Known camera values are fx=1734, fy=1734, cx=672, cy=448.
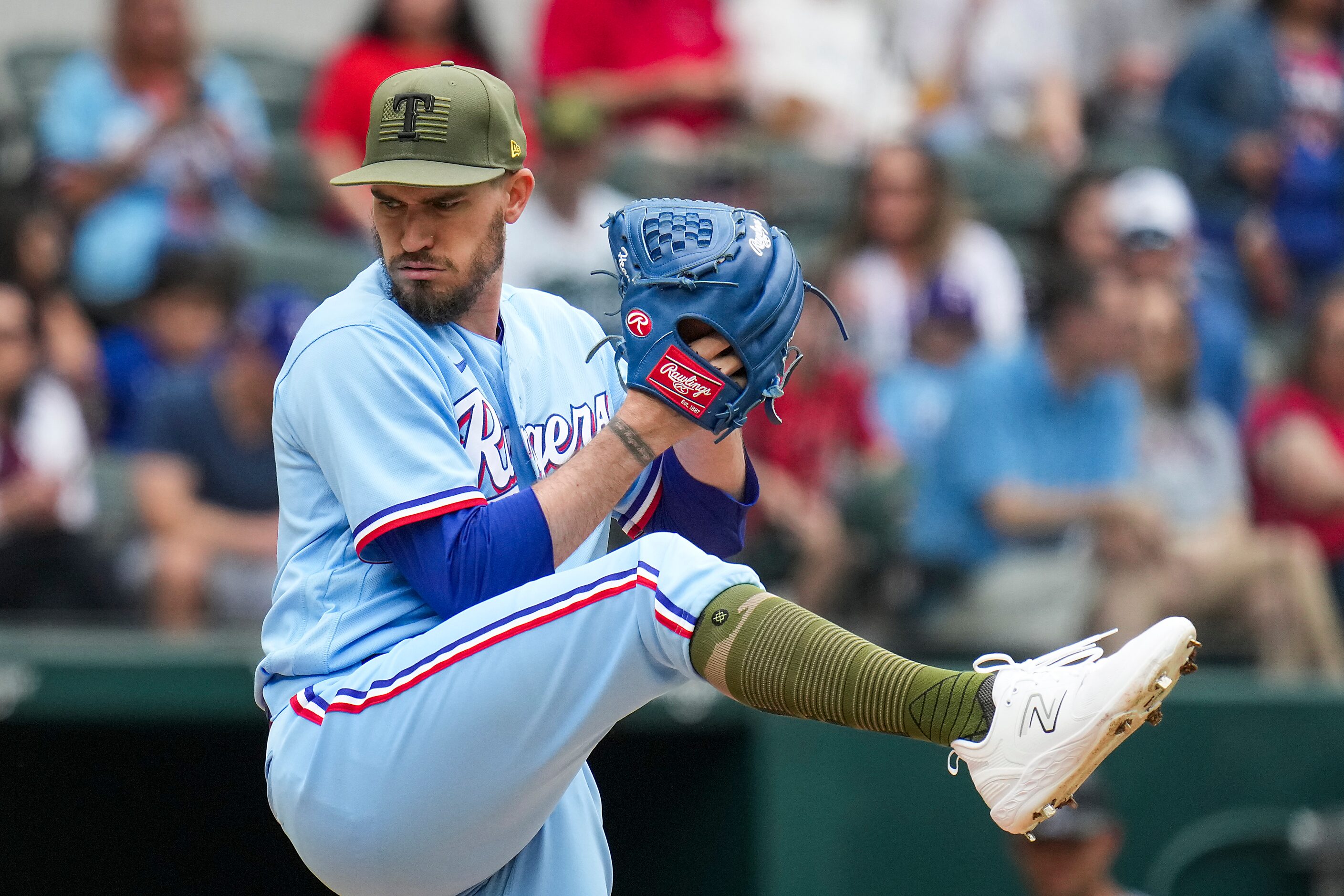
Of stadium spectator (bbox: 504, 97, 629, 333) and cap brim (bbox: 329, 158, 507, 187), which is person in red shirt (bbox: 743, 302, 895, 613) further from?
cap brim (bbox: 329, 158, 507, 187)

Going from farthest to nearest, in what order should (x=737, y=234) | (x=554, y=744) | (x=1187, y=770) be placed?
(x=1187, y=770), (x=737, y=234), (x=554, y=744)

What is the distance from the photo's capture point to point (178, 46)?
6.06 meters

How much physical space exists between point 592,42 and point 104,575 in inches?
129

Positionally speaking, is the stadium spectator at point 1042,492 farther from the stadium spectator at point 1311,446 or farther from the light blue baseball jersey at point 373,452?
the light blue baseball jersey at point 373,452

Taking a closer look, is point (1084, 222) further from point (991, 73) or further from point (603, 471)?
point (603, 471)

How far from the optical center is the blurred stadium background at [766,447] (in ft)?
15.0

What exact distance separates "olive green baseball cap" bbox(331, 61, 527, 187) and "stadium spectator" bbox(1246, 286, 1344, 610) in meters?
3.70

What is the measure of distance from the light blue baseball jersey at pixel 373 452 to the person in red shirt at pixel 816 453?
7.65 ft

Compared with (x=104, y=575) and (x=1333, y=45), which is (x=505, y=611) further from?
(x=1333, y=45)

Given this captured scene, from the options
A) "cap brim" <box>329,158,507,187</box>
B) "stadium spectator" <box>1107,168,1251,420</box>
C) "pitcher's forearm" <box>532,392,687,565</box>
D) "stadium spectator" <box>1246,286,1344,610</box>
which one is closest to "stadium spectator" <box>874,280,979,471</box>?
"stadium spectator" <box>1107,168,1251,420</box>

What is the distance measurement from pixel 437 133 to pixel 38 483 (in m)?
2.56

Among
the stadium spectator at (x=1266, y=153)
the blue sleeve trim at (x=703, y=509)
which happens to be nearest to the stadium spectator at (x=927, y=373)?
the stadium spectator at (x=1266, y=153)

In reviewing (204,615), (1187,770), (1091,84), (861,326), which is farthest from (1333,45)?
(204,615)

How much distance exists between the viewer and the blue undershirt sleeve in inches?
92.8
